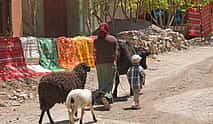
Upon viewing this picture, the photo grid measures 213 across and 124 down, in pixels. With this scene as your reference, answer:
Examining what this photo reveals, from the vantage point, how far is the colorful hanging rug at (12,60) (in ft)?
46.1

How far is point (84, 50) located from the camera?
1717 cm

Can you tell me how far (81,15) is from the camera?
24.7 m

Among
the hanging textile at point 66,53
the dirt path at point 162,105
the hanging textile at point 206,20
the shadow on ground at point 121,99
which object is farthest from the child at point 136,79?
the hanging textile at point 206,20

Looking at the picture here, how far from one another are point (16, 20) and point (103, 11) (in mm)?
4713

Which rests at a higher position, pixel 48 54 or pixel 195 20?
pixel 195 20

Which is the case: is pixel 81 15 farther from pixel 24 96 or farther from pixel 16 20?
pixel 24 96

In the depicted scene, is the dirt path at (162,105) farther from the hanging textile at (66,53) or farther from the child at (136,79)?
the hanging textile at (66,53)

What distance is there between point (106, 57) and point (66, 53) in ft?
18.5

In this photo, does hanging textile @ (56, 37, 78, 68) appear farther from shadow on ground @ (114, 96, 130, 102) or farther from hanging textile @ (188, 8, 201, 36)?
hanging textile @ (188, 8, 201, 36)

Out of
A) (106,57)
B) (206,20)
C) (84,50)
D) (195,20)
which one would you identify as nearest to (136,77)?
(106,57)

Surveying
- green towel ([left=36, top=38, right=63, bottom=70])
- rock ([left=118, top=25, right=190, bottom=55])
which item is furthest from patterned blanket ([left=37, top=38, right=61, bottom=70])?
rock ([left=118, top=25, right=190, bottom=55])

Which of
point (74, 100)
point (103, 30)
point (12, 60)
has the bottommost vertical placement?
point (74, 100)

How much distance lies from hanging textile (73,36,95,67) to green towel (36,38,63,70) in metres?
1.08

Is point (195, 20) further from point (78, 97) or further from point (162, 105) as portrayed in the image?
point (78, 97)
